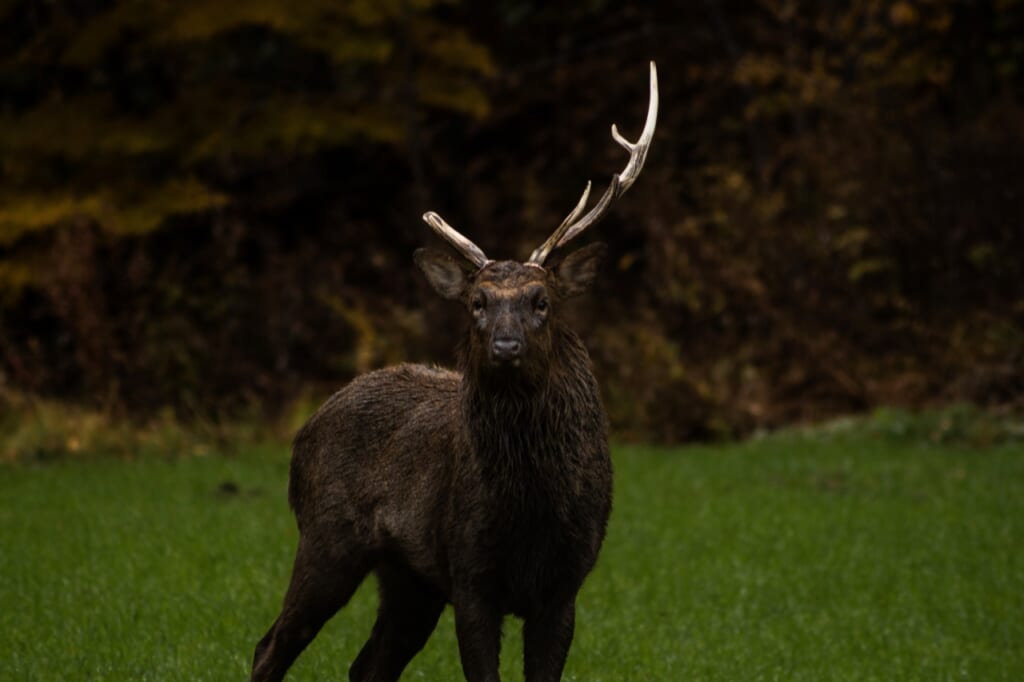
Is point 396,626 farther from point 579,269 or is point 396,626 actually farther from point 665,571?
point 665,571

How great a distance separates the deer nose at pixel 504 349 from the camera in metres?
6.35

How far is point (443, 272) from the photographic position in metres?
7.13

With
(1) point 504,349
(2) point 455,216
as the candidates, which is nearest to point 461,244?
(1) point 504,349

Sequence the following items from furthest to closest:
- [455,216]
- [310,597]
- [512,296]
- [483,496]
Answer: [455,216] < [310,597] < [483,496] < [512,296]

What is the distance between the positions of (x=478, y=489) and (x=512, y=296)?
0.83 metres

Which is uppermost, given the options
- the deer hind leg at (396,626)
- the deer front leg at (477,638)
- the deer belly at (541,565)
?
the deer belly at (541,565)

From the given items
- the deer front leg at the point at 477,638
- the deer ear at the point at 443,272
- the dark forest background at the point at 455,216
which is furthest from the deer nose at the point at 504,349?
the dark forest background at the point at 455,216

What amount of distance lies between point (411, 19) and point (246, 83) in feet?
7.94

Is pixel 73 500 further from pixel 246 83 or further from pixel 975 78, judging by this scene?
pixel 975 78

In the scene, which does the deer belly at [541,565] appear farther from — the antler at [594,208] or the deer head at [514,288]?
the antler at [594,208]

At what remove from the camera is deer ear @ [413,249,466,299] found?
23.2 ft

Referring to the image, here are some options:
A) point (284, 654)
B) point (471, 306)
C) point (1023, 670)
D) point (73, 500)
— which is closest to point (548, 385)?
point (471, 306)

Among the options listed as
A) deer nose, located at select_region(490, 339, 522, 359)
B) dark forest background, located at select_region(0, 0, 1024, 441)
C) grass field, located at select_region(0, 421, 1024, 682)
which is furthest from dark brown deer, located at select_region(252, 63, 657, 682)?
dark forest background, located at select_region(0, 0, 1024, 441)

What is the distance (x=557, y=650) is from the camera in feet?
21.8
